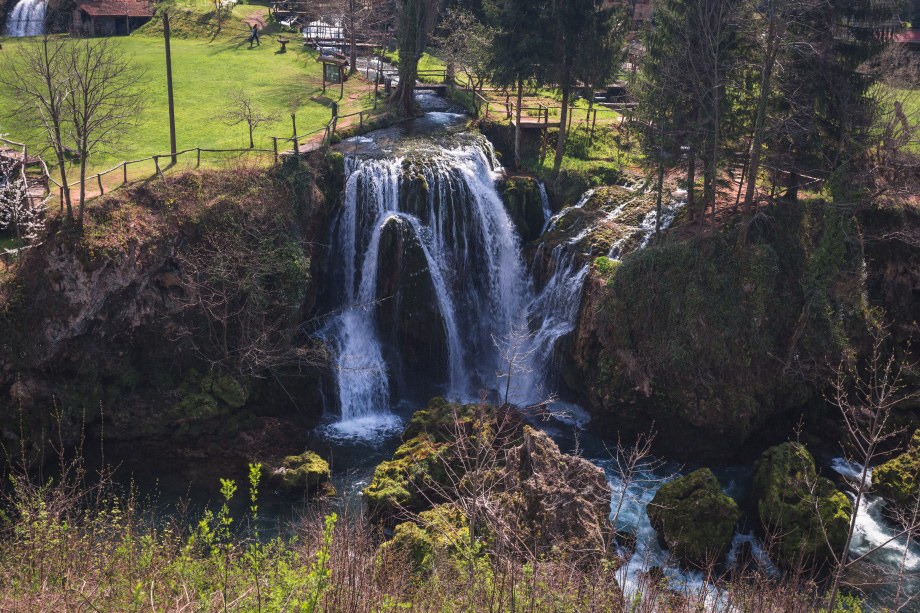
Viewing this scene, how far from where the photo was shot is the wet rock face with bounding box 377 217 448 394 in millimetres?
29219

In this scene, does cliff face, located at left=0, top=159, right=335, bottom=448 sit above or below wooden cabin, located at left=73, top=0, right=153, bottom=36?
below

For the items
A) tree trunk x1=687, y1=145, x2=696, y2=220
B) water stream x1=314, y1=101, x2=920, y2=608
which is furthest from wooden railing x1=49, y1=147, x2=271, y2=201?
tree trunk x1=687, y1=145, x2=696, y2=220

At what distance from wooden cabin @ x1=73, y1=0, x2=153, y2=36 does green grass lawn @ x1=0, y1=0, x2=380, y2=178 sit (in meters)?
1.21

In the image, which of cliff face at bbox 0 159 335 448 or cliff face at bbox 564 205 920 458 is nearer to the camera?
cliff face at bbox 0 159 335 448

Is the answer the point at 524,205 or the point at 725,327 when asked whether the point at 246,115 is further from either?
the point at 725,327

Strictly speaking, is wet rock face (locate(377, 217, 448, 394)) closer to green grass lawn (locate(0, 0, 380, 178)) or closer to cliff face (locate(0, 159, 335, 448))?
cliff face (locate(0, 159, 335, 448))

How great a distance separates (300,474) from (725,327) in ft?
46.5

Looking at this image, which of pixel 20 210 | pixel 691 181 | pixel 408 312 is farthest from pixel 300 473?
pixel 691 181

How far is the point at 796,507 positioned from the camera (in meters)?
21.4

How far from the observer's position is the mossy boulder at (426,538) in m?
18.2

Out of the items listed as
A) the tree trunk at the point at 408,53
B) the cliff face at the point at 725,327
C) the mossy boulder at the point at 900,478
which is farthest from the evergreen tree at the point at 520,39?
the mossy boulder at the point at 900,478

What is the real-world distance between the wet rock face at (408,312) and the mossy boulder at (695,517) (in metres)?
10.4

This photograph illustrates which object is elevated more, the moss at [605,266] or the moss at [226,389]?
the moss at [605,266]

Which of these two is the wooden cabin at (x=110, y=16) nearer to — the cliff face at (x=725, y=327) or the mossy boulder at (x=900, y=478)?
the cliff face at (x=725, y=327)
